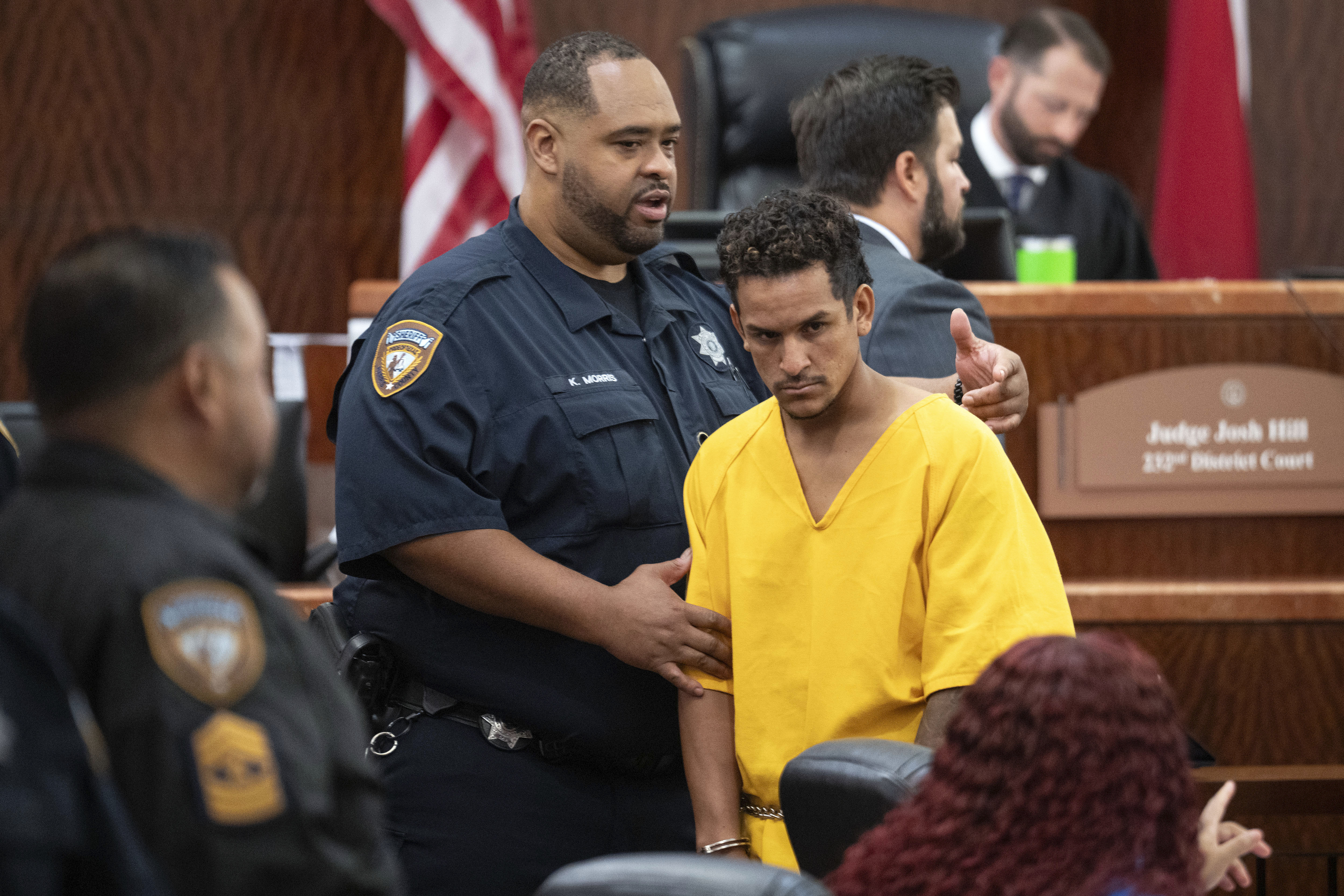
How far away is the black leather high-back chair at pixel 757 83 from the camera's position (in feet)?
12.4

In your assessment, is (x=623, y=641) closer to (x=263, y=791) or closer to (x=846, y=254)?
(x=846, y=254)

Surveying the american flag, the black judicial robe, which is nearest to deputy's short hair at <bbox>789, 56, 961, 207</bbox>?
the black judicial robe

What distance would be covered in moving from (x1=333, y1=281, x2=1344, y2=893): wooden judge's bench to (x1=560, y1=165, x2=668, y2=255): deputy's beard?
848mm

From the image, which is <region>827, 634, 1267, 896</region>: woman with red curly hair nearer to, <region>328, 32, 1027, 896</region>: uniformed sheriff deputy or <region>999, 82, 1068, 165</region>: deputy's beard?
<region>328, 32, 1027, 896</region>: uniformed sheriff deputy

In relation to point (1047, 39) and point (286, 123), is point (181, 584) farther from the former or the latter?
point (286, 123)

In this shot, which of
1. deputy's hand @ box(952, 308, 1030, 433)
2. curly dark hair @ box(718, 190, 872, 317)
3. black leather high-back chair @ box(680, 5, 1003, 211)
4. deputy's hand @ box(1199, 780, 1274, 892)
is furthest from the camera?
black leather high-back chair @ box(680, 5, 1003, 211)

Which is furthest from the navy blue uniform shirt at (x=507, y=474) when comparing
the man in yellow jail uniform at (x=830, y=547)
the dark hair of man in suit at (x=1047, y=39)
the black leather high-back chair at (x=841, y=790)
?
the dark hair of man in suit at (x=1047, y=39)

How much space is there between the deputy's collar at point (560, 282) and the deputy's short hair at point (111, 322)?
101 cm

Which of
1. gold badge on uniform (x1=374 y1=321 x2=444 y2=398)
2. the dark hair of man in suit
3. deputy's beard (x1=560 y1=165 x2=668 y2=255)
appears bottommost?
gold badge on uniform (x1=374 y1=321 x2=444 y2=398)

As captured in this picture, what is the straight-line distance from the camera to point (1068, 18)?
13.4ft

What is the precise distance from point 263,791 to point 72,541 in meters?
0.21

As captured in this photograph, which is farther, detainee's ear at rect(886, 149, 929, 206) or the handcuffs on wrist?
detainee's ear at rect(886, 149, 929, 206)

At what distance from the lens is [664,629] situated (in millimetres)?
1742

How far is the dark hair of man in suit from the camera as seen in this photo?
13.0 ft
